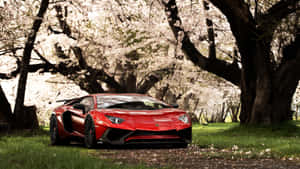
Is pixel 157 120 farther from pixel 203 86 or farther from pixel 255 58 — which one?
pixel 203 86

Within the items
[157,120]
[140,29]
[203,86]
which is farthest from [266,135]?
[203,86]

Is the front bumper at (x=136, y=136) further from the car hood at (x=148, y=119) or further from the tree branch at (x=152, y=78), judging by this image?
the tree branch at (x=152, y=78)

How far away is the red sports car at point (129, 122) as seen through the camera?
994 centimetres

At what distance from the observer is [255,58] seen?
56.3ft

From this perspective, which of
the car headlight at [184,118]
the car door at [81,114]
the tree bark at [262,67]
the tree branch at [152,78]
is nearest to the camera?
the car headlight at [184,118]

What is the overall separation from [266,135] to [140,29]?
1092 cm

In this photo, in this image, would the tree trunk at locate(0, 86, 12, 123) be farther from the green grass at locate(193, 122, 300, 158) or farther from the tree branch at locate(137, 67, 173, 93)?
the tree branch at locate(137, 67, 173, 93)

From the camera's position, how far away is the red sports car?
994 centimetres

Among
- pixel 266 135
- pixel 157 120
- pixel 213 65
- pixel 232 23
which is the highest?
pixel 232 23

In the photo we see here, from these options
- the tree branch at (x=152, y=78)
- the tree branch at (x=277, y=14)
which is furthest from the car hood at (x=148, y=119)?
the tree branch at (x=152, y=78)

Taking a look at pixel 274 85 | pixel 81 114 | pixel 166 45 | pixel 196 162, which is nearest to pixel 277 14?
pixel 274 85

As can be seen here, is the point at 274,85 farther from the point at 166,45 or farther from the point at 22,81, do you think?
the point at 166,45

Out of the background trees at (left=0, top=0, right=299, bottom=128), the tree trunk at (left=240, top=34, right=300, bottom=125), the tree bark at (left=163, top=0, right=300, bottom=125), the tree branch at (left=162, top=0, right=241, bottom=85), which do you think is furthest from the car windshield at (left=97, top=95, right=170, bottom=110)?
the tree branch at (left=162, top=0, right=241, bottom=85)

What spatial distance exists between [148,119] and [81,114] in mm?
1858
